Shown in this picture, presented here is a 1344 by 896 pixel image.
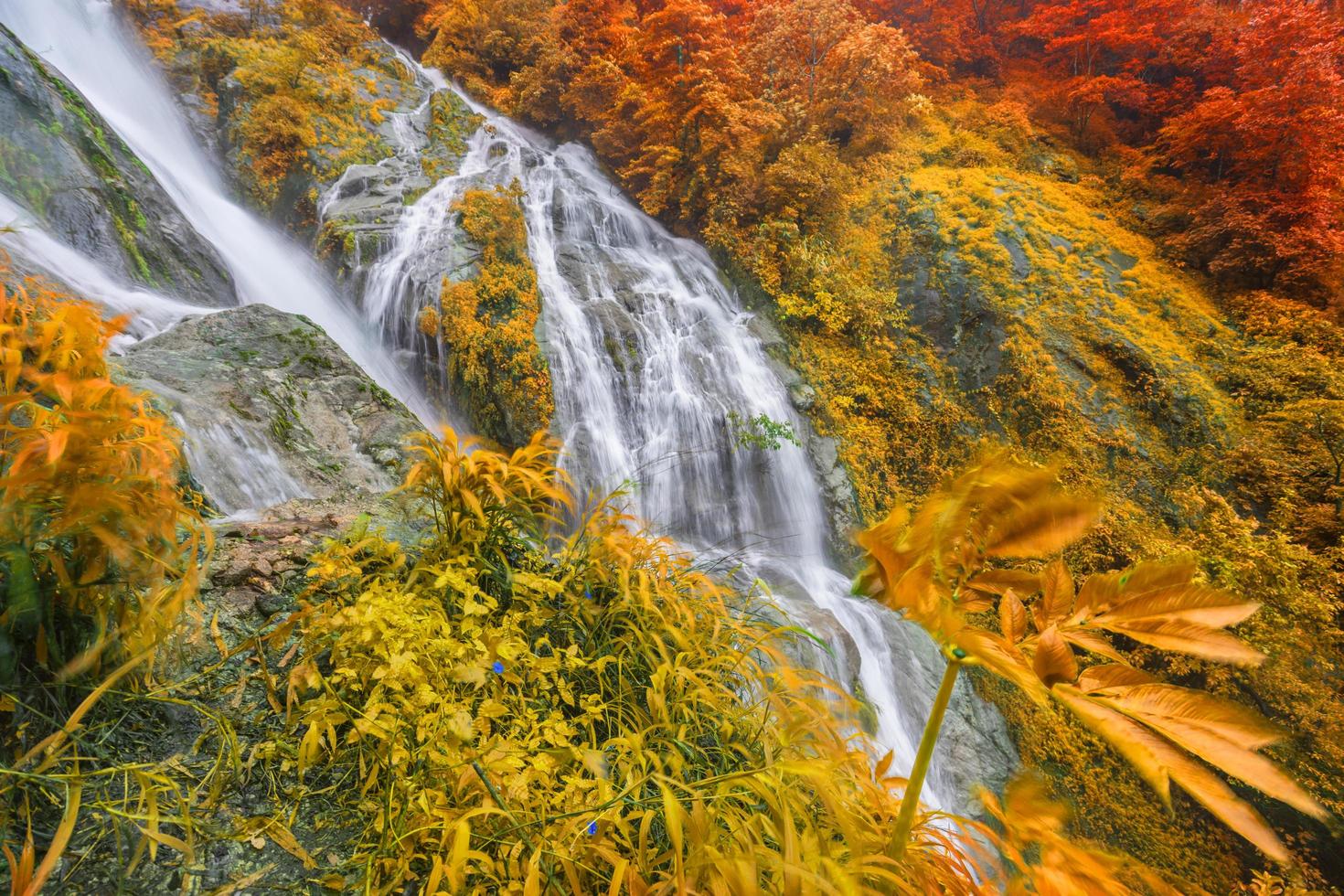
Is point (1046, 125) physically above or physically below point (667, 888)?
above

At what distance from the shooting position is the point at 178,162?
8.31 m

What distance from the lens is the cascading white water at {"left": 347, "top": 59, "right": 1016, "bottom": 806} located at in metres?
5.32

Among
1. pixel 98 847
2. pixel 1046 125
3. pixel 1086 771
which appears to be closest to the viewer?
pixel 98 847

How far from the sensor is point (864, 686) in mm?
4730

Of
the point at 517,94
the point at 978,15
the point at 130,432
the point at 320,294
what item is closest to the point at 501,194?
the point at 320,294

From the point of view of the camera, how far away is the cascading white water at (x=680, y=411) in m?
5.32

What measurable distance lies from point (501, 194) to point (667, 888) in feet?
28.6

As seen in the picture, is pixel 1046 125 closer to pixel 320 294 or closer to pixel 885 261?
pixel 885 261

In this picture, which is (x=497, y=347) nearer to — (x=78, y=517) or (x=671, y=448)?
(x=671, y=448)

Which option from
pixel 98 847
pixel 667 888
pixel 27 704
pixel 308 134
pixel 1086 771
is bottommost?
pixel 1086 771

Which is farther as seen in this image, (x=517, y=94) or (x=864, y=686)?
(x=517, y=94)

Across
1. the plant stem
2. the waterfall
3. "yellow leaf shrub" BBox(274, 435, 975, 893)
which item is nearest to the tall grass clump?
"yellow leaf shrub" BBox(274, 435, 975, 893)

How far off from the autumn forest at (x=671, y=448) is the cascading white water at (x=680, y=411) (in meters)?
0.07

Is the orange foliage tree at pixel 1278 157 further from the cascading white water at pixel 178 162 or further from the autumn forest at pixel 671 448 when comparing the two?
the cascading white water at pixel 178 162
